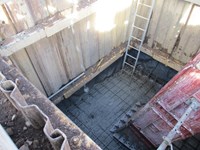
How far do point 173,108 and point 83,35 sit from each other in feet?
8.79

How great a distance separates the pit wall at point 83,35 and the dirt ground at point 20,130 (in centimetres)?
150

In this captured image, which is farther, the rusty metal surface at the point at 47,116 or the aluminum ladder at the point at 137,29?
the aluminum ladder at the point at 137,29

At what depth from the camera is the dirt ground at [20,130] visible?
2254 millimetres

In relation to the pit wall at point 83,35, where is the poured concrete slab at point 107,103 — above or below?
below

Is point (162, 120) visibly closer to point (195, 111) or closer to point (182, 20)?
point (195, 111)

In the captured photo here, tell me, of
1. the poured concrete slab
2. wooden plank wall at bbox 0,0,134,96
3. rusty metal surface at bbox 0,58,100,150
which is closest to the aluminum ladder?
wooden plank wall at bbox 0,0,134,96

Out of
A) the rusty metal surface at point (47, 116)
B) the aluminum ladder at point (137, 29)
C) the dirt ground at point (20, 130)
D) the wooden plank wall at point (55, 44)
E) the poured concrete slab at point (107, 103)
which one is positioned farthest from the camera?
the poured concrete slab at point (107, 103)

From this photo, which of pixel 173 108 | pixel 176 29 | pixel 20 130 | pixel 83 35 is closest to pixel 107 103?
pixel 83 35

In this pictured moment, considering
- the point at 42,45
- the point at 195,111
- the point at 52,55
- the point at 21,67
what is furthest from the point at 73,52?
the point at 195,111

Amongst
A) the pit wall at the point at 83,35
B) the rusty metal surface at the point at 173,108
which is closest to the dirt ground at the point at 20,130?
the pit wall at the point at 83,35

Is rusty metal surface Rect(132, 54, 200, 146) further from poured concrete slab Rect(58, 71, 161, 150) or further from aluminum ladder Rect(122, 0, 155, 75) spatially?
aluminum ladder Rect(122, 0, 155, 75)

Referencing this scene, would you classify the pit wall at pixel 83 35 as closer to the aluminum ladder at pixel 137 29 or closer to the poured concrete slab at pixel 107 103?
the aluminum ladder at pixel 137 29

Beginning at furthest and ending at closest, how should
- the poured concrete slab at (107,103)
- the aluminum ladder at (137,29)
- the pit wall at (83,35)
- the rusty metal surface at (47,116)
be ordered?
the poured concrete slab at (107,103)
the aluminum ladder at (137,29)
the pit wall at (83,35)
the rusty metal surface at (47,116)

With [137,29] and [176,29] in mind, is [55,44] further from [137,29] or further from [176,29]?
[176,29]
